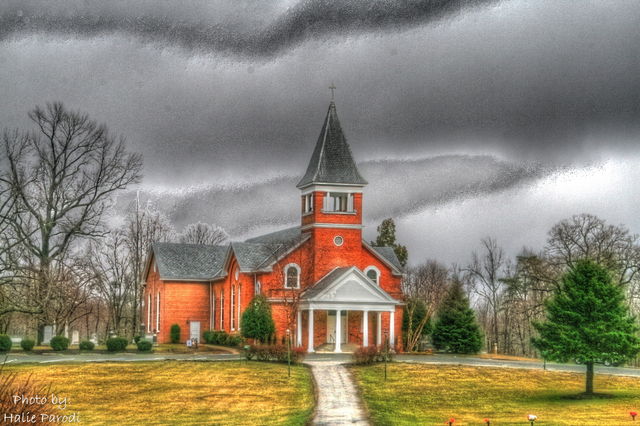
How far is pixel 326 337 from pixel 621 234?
26.6 metres

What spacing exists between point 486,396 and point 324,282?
22213mm

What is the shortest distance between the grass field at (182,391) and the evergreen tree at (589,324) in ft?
34.8

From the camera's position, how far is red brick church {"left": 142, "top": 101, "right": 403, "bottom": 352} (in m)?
58.0

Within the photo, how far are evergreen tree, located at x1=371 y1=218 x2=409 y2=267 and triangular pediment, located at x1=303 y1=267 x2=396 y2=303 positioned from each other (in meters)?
21.7

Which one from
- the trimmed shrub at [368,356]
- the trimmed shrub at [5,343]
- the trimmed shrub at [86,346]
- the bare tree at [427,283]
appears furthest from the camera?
the bare tree at [427,283]

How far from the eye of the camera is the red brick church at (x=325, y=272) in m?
58.0

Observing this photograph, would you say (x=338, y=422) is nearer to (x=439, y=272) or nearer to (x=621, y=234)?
(x=621, y=234)

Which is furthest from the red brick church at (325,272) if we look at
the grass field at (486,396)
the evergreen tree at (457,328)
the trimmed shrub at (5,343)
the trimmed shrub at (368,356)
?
the trimmed shrub at (5,343)

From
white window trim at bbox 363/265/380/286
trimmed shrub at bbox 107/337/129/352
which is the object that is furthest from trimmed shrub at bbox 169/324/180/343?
white window trim at bbox 363/265/380/286

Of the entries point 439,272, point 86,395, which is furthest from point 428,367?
point 439,272

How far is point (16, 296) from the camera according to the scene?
35000mm

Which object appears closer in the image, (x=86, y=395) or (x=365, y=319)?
(x=86, y=395)

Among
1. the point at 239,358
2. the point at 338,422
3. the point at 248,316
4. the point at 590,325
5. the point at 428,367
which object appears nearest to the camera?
the point at 338,422

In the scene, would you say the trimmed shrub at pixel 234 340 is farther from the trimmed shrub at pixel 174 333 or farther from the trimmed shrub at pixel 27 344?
the trimmed shrub at pixel 27 344
